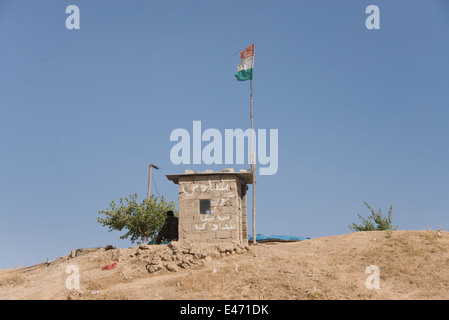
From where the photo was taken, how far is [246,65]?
25.0 meters

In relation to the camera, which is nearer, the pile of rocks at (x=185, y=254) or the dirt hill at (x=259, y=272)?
the dirt hill at (x=259, y=272)

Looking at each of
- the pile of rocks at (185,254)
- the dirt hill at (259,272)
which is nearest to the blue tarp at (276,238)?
the dirt hill at (259,272)

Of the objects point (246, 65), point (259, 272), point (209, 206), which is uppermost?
point (246, 65)

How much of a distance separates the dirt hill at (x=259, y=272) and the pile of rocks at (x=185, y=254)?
0.04 m

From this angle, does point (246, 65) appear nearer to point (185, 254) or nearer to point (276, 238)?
point (276, 238)

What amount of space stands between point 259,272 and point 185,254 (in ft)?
10.6

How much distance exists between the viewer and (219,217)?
61.5 ft

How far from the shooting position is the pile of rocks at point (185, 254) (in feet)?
51.3

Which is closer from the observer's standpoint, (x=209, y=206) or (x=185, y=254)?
(x=185, y=254)

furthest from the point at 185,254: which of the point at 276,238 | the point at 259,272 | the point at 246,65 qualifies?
the point at 246,65

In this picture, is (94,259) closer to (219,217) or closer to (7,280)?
(7,280)

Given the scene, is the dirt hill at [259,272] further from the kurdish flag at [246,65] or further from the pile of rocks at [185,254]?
the kurdish flag at [246,65]
